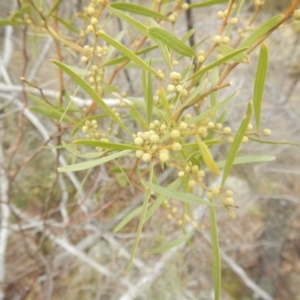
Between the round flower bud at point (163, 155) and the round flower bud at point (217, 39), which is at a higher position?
the round flower bud at point (217, 39)

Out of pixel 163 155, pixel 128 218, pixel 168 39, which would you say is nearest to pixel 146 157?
pixel 163 155

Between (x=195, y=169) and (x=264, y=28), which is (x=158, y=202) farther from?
(x=264, y=28)

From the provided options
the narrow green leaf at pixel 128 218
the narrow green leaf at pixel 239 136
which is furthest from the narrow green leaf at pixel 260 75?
the narrow green leaf at pixel 128 218

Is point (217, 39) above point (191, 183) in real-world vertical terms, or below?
above

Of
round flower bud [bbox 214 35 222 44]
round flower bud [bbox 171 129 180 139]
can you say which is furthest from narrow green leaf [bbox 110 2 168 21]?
round flower bud [bbox 171 129 180 139]

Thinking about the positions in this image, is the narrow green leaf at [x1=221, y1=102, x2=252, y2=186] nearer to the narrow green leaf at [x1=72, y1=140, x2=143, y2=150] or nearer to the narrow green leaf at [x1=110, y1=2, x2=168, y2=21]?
the narrow green leaf at [x1=72, y1=140, x2=143, y2=150]

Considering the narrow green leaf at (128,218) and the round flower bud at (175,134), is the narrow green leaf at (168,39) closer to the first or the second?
the round flower bud at (175,134)

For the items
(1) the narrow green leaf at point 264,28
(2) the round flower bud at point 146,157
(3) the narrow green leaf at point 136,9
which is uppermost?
(1) the narrow green leaf at point 264,28

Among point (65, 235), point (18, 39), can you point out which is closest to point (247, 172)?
point (65, 235)

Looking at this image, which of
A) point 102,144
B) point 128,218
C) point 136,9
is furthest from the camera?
point 128,218
